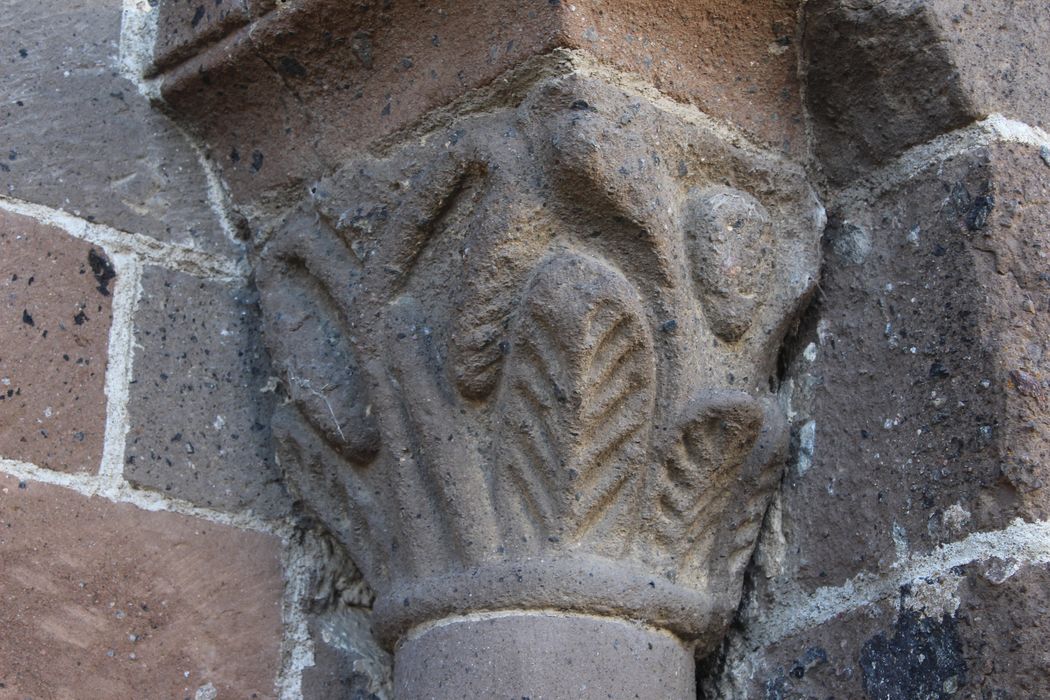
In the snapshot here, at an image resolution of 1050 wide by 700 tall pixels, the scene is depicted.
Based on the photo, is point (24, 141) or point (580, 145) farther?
point (24, 141)

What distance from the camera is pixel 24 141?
164cm

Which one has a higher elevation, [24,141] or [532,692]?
[24,141]

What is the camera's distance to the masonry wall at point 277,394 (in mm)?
1419

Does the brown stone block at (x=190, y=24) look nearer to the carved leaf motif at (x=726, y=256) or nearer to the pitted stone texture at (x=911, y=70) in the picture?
the carved leaf motif at (x=726, y=256)

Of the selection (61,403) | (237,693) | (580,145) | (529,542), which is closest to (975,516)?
(529,542)

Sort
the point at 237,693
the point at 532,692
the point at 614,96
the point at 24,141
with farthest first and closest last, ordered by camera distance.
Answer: the point at 24,141, the point at 237,693, the point at 614,96, the point at 532,692

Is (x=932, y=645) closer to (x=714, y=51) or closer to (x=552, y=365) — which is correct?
(x=552, y=365)

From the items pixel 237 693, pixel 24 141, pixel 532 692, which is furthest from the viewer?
pixel 24 141

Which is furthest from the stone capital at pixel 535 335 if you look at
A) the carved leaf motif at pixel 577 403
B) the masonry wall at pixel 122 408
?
the masonry wall at pixel 122 408

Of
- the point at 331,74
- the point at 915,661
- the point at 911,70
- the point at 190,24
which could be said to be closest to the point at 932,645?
the point at 915,661

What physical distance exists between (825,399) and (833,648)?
0.31m

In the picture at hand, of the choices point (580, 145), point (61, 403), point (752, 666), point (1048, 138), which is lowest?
point (752, 666)

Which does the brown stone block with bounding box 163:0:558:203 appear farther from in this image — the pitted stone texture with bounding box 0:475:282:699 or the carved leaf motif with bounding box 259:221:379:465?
the pitted stone texture with bounding box 0:475:282:699

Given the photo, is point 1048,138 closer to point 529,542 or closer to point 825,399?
point 825,399
